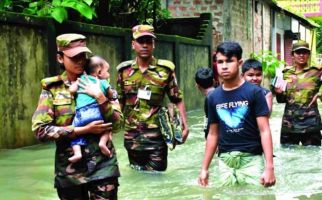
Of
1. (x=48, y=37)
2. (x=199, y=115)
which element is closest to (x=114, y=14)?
(x=199, y=115)

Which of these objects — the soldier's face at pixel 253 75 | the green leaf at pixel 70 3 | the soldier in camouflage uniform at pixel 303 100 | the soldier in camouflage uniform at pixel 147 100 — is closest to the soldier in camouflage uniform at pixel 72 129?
the soldier in camouflage uniform at pixel 147 100

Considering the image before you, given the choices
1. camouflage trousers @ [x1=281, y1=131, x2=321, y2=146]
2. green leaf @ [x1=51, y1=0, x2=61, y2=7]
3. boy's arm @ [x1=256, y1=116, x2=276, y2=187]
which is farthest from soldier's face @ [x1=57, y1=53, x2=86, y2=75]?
green leaf @ [x1=51, y1=0, x2=61, y2=7]

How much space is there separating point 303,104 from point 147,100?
113 inches

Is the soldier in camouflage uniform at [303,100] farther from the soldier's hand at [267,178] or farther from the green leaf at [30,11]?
the green leaf at [30,11]

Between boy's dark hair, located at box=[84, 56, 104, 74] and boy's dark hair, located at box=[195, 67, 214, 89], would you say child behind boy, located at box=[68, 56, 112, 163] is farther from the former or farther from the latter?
boy's dark hair, located at box=[195, 67, 214, 89]

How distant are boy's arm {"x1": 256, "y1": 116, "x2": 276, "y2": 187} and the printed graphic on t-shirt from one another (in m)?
0.14

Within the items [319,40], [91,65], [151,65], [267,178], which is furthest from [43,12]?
[319,40]

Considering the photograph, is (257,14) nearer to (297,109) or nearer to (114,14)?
(114,14)

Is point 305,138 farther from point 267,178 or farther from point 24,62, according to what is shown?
point 24,62

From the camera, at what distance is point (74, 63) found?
4113mm

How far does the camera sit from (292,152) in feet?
28.3

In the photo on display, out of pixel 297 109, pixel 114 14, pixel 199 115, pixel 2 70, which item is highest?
pixel 114 14

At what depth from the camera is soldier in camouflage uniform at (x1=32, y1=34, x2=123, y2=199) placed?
13.3ft

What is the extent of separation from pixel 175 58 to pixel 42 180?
9144mm
